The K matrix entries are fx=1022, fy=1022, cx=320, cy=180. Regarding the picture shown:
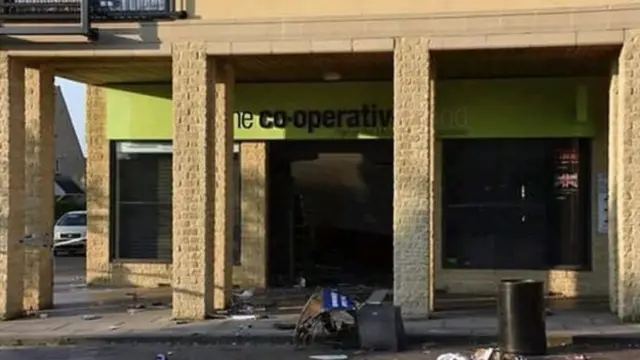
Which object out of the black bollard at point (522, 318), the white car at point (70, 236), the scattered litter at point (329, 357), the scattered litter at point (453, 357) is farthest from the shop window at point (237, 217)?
the white car at point (70, 236)

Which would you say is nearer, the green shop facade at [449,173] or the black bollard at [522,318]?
the black bollard at [522,318]

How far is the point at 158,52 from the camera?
16.5 m

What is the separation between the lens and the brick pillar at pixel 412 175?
52.5ft

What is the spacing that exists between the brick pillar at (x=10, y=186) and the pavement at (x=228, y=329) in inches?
20.8

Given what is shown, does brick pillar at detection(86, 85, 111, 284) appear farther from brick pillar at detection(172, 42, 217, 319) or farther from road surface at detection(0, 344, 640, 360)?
road surface at detection(0, 344, 640, 360)

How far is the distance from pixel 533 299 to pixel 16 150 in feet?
29.6

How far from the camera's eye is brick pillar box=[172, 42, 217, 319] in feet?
53.5

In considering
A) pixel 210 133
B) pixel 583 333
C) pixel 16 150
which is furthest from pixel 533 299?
pixel 16 150

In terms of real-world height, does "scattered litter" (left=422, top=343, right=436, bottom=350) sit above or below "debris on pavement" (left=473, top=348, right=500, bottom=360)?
below

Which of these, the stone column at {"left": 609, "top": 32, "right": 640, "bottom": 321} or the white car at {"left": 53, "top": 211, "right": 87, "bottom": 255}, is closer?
the stone column at {"left": 609, "top": 32, "right": 640, "bottom": 321}

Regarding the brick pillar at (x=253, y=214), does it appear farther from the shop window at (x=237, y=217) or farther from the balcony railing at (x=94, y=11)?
the balcony railing at (x=94, y=11)

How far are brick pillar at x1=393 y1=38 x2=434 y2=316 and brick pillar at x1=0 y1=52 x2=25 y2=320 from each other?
6.29 meters

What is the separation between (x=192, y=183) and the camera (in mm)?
16391

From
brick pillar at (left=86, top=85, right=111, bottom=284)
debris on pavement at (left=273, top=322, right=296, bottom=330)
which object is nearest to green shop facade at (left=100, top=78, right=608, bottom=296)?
brick pillar at (left=86, top=85, right=111, bottom=284)
